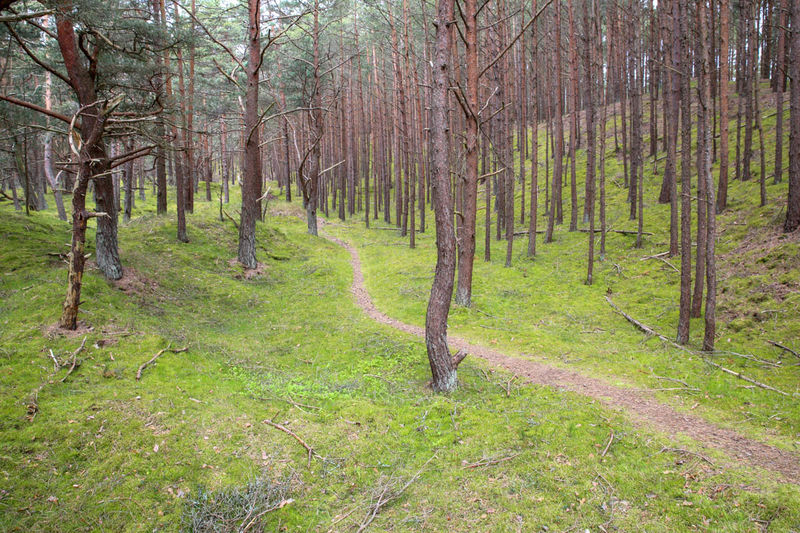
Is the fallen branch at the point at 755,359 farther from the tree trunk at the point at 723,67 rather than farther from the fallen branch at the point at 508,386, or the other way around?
the tree trunk at the point at 723,67

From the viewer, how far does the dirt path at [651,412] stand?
545 centimetres

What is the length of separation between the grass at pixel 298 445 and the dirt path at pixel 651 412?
413 millimetres

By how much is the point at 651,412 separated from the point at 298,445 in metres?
5.68

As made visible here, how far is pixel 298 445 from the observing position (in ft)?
19.4

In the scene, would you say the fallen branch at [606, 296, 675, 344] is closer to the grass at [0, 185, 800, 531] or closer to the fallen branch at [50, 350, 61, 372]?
the grass at [0, 185, 800, 531]

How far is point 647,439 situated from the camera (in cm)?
601

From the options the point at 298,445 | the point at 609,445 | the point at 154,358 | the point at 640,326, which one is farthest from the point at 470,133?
the point at 154,358

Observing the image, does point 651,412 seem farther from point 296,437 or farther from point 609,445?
point 296,437

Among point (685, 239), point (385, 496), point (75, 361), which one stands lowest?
point (385, 496)

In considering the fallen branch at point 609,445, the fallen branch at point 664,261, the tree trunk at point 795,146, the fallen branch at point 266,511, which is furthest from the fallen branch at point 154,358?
the tree trunk at point 795,146

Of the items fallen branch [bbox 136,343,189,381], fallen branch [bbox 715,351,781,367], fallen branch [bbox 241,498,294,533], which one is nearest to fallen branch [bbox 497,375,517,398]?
fallen branch [bbox 241,498,294,533]

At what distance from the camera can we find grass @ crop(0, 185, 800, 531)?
15.3 feet

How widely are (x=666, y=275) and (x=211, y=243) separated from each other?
1637 cm

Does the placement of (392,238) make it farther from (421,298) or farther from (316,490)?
(316,490)
